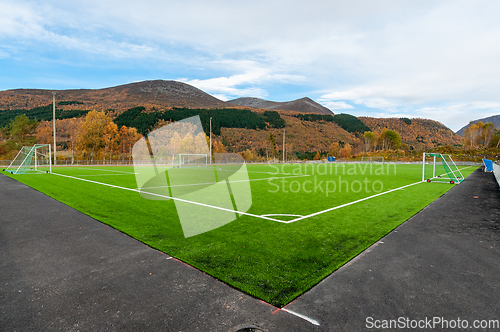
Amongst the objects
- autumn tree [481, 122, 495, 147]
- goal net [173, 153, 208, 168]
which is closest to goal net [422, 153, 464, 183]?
goal net [173, 153, 208, 168]

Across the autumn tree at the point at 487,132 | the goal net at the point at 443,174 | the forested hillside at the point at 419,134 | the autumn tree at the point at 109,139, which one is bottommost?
the goal net at the point at 443,174

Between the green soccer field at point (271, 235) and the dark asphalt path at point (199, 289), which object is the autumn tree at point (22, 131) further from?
the dark asphalt path at point (199, 289)

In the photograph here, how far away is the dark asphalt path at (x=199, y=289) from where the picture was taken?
2.36 metres

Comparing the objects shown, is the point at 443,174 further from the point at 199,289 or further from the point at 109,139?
the point at 109,139

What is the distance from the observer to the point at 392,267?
11.7 ft

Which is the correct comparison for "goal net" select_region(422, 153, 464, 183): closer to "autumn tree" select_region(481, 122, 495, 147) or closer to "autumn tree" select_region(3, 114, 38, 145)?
"autumn tree" select_region(3, 114, 38, 145)

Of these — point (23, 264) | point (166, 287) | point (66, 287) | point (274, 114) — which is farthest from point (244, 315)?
point (274, 114)

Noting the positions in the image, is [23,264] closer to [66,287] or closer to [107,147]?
[66,287]

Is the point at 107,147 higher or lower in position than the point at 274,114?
lower

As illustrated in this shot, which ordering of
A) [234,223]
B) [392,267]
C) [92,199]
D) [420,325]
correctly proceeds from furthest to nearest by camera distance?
[92,199] < [234,223] < [392,267] < [420,325]

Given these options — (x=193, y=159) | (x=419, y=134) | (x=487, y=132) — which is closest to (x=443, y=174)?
(x=193, y=159)

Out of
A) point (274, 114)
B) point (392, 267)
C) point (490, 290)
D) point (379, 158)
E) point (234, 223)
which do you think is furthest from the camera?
point (274, 114)

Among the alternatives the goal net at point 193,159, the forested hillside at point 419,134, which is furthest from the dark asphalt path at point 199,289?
the forested hillside at point 419,134

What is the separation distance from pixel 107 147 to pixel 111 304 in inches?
2549
